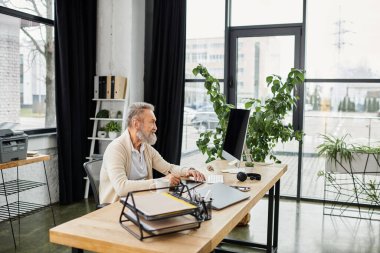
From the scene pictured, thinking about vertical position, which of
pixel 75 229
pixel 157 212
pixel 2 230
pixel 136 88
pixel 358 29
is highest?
pixel 358 29

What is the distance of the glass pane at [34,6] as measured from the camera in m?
4.23

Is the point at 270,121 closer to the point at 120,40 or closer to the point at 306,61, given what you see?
the point at 306,61

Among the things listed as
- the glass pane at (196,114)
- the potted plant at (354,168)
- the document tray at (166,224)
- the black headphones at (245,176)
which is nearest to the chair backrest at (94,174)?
the black headphones at (245,176)

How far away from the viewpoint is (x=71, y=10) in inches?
187

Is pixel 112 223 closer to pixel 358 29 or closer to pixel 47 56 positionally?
pixel 47 56

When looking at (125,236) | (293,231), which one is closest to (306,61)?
(293,231)

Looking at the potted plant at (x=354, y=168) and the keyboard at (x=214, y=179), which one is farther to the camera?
the potted plant at (x=354, y=168)

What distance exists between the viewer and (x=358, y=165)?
14.1ft

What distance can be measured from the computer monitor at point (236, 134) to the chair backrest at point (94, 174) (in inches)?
36.5

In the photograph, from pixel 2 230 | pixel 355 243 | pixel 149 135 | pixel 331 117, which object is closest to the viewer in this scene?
pixel 149 135

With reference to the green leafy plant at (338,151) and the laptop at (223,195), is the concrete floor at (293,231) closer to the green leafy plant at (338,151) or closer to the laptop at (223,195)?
the green leafy plant at (338,151)

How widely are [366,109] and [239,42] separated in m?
1.77

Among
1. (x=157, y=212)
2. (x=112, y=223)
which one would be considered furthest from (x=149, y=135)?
(x=157, y=212)

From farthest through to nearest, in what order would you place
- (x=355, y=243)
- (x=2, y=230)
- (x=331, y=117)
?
1. (x=331, y=117)
2. (x=2, y=230)
3. (x=355, y=243)
